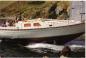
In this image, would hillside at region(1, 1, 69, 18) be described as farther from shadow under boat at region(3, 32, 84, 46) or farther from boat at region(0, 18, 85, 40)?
shadow under boat at region(3, 32, 84, 46)

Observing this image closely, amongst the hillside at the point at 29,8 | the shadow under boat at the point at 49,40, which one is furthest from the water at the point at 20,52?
the hillside at the point at 29,8

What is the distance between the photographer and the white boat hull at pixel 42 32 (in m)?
3.17

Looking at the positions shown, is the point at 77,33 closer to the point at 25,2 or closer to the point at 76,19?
the point at 76,19

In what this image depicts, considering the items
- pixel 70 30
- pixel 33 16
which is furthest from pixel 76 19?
pixel 33 16

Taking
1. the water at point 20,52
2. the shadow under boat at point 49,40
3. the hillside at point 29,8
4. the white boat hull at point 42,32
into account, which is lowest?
the water at point 20,52

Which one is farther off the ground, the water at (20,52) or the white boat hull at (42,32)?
the white boat hull at (42,32)

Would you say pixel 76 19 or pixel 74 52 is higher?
pixel 76 19

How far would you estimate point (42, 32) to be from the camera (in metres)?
3.19

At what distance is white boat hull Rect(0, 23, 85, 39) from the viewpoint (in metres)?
3.17

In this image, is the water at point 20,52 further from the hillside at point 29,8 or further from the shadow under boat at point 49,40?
the hillside at point 29,8

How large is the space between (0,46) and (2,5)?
31cm

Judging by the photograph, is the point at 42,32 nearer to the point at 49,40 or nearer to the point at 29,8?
the point at 49,40

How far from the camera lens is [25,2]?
319 centimetres

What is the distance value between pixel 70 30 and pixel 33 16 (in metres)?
0.30
